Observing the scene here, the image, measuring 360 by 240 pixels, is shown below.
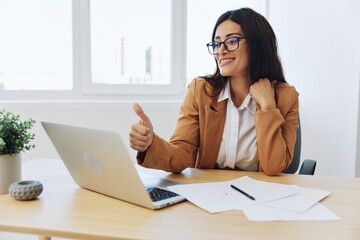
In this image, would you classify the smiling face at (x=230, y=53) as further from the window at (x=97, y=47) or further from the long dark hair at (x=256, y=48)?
the window at (x=97, y=47)

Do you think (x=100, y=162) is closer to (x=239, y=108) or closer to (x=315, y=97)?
(x=239, y=108)

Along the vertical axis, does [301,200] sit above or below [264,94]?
below

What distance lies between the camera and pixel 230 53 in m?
1.46

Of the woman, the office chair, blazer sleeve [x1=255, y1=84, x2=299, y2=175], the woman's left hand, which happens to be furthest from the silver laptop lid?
the office chair

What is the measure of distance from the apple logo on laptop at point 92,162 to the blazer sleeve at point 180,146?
26 centimetres

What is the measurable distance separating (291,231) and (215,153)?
2.32ft

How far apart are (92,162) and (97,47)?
1767 millimetres

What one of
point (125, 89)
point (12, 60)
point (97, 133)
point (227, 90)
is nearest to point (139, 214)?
point (97, 133)

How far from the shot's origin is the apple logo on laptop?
91 cm

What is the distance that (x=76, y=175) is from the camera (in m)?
1.01

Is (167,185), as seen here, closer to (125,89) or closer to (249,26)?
(249,26)

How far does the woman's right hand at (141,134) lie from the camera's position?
43.7 inches

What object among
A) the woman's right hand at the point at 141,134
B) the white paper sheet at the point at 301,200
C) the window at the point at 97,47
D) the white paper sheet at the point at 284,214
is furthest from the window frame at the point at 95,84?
the white paper sheet at the point at 284,214

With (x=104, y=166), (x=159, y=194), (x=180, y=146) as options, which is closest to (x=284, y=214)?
(x=159, y=194)
